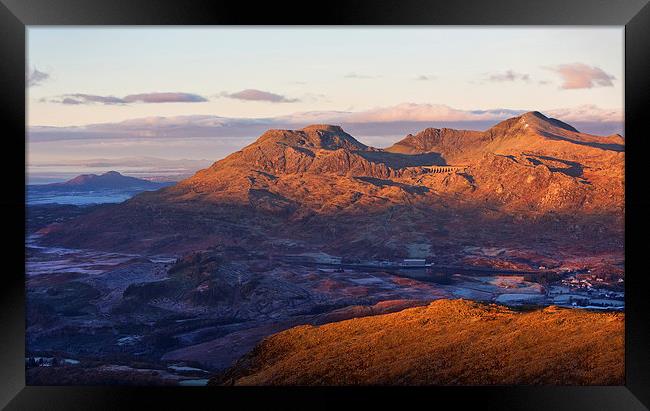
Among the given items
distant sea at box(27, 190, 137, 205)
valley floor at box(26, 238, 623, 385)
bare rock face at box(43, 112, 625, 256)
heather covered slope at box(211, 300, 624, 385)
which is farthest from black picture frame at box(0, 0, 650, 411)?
distant sea at box(27, 190, 137, 205)

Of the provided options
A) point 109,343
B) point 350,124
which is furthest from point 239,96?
point 109,343

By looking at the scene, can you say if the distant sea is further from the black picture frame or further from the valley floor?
the black picture frame

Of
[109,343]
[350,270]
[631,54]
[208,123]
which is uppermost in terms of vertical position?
[208,123]

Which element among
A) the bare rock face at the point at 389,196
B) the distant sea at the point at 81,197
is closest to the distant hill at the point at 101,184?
the distant sea at the point at 81,197

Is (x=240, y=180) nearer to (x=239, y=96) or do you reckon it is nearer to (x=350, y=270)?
(x=239, y=96)

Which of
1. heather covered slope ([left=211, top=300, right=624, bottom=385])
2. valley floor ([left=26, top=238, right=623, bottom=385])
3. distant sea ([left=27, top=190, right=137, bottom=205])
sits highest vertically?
distant sea ([left=27, top=190, right=137, bottom=205])

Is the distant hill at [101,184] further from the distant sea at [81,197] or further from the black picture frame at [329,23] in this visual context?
the black picture frame at [329,23]
